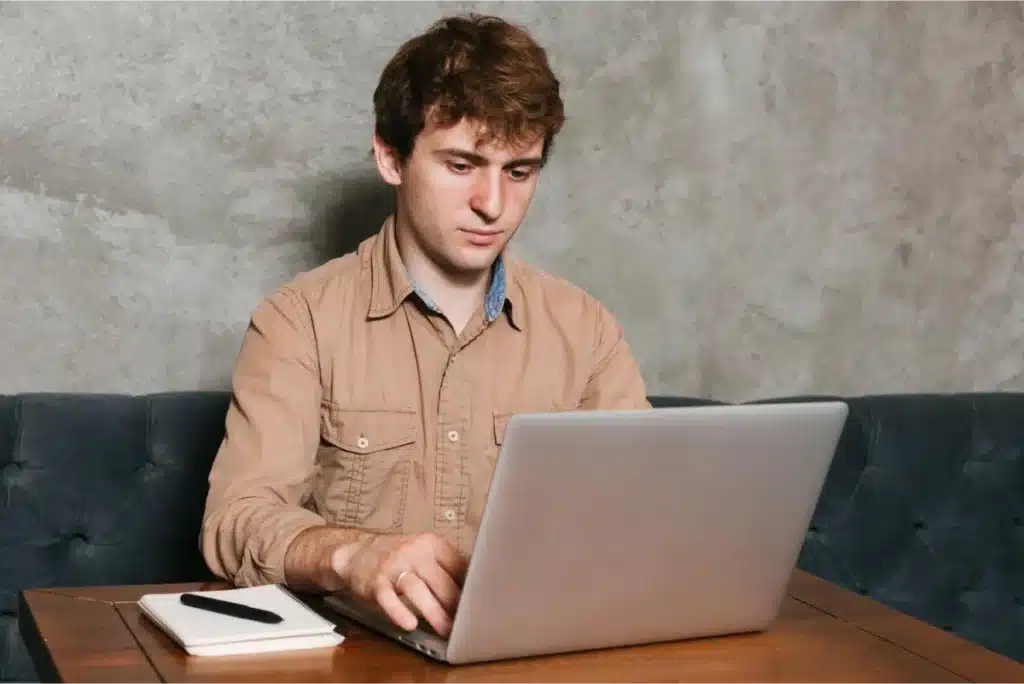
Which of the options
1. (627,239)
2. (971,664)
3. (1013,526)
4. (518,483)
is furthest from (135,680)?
(1013,526)

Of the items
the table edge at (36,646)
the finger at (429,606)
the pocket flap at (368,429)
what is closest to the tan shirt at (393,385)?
the pocket flap at (368,429)

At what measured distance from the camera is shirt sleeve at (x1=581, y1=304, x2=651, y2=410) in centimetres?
201

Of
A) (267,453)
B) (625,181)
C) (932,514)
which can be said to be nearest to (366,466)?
(267,453)

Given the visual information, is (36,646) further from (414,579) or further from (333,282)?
(333,282)

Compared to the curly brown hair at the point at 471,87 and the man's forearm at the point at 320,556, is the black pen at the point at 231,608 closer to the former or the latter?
the man's forearm at the point at 320,556

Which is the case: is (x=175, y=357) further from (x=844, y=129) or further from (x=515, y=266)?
(x=844, y=129)

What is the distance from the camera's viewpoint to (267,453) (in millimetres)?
1701

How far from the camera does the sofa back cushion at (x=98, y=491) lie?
2.00 meters

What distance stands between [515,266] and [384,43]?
518 millimetres

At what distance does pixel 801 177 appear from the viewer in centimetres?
263

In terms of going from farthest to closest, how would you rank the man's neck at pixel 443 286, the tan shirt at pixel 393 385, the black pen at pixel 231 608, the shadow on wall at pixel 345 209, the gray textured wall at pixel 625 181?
1. the shadow on wall at pixel 345 209
2. the gray textured wall at pixel 625 181
3. the man's neck at pixel 443 286
4. the tan shirt at pixel 393 385
5. the black pen at pixel 231 608

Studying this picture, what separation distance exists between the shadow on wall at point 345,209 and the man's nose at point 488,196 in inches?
20.8

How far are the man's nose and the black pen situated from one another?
658 mm

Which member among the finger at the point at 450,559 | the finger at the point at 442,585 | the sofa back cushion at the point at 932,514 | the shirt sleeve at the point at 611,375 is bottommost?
the sofa back cushion at the point at 932,514
